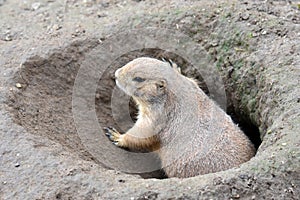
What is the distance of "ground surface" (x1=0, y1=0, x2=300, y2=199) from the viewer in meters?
4.91

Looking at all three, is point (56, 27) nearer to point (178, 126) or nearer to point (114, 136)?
point (114, 136)

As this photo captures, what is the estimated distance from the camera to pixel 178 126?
605cm

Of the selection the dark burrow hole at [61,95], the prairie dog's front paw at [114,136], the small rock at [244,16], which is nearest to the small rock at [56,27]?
the dark burrow hole at [61,95]

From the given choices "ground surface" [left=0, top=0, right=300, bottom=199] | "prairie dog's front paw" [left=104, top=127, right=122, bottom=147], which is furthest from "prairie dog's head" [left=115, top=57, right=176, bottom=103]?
"ground surface" [left=0, top=0, right=300, bottom=199]

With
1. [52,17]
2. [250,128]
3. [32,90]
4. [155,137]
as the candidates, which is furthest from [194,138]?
[52,17]

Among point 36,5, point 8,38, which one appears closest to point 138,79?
point 8,38

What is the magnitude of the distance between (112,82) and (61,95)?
2.32 feet

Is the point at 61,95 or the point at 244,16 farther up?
the point at 244,16

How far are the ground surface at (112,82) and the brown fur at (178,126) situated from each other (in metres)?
0.30

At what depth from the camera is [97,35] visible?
7.00 metres

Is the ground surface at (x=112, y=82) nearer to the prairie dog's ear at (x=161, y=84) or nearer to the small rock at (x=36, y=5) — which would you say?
the small rock at (x=36, y=5)

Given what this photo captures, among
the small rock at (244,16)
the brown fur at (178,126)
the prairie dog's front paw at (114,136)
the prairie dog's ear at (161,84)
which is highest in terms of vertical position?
the small rock at (244,16)

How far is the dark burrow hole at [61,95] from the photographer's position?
5.99m

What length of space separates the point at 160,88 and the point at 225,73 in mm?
981
